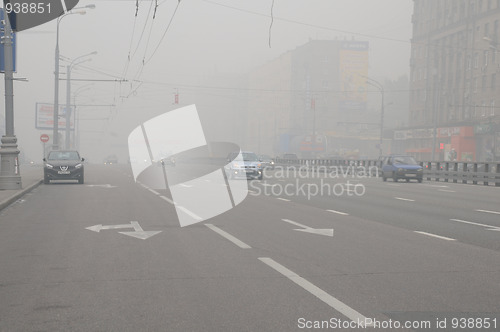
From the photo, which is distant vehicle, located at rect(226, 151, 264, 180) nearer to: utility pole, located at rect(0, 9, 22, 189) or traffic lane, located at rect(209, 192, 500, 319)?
utility pole, located at rect(0, 9, 22, 189)

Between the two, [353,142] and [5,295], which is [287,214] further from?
[353,142]

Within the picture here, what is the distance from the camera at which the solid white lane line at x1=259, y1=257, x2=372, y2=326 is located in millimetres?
5457

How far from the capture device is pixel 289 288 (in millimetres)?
6512

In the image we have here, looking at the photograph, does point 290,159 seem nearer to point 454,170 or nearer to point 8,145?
point 454,170

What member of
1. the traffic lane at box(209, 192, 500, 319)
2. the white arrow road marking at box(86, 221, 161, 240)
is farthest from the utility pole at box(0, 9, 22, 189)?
the traffic lane at box(209, 192, 500, 319)

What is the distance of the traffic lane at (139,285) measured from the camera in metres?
5.29

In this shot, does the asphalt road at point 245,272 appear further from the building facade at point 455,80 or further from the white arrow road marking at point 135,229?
the building facade at point 455,80

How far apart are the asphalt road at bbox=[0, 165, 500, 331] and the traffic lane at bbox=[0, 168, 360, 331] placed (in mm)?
16

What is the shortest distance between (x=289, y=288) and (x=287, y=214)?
8276mm

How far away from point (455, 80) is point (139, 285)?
8042 centimetres

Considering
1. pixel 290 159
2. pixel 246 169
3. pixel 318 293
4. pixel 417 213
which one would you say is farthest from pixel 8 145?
pixel 290 159

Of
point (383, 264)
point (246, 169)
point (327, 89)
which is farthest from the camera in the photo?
point (327, 89)

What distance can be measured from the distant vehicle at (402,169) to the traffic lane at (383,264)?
2334 cm

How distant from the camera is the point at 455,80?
266ft
